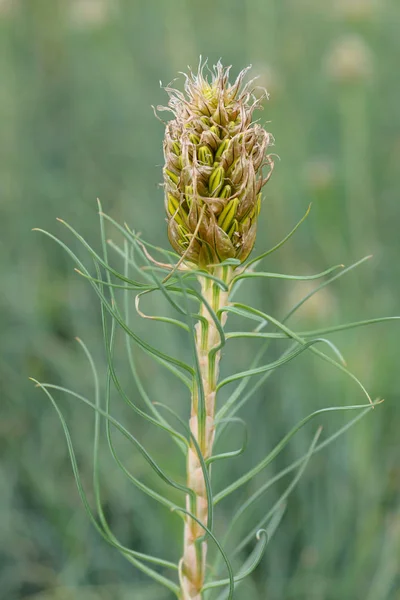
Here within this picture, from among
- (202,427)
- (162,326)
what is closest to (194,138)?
(202,427)

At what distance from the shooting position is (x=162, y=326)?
136 cm

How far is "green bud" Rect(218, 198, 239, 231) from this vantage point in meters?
0.45

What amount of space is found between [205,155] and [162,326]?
93cm

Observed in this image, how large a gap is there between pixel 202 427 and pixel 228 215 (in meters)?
0.15

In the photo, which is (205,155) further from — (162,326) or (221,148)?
(162,326)

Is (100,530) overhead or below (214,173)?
below

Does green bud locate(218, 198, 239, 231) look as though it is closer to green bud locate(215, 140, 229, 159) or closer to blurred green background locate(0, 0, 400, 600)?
green bud locate(215, 140, 229, 159)

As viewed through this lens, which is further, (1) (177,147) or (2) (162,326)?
(2) (162,326)

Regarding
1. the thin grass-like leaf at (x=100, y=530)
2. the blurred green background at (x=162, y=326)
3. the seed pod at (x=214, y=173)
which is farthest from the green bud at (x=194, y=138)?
the blurred green background at (x=162, y=326)

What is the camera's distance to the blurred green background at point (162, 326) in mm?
1166

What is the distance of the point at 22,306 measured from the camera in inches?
60.0

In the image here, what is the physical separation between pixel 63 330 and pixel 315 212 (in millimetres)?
605

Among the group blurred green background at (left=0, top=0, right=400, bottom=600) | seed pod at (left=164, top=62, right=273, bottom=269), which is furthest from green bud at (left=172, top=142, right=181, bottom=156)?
blurred green background at (left=0, top=0, right=400, bottom=600)

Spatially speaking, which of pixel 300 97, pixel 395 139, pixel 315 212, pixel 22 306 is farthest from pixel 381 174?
pixel 22 306
